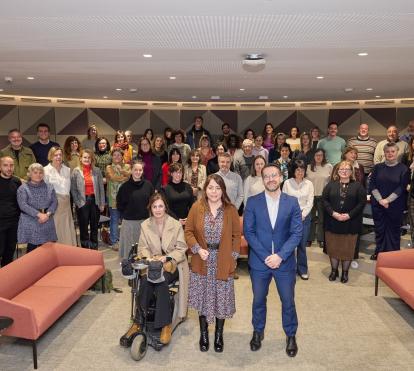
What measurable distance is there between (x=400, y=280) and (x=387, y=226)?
1.61 m

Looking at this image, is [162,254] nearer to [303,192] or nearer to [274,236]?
[274,236]

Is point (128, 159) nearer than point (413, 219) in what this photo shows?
No

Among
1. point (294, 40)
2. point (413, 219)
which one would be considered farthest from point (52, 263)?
point (413, 219)

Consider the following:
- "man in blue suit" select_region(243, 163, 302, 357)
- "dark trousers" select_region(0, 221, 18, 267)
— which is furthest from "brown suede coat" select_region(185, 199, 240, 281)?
"dark trousers" select_region(0, 221, 18, 267)

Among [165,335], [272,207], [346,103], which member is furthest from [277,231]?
[346,103]

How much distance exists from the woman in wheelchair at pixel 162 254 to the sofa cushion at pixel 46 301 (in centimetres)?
71

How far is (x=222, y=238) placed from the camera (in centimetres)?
376

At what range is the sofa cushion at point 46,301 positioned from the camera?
384 centimetres

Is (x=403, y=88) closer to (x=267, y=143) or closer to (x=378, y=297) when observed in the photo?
(x=267, y=143)

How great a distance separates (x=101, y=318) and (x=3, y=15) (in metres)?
2.96

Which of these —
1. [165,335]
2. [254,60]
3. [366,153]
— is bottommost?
[165,335]

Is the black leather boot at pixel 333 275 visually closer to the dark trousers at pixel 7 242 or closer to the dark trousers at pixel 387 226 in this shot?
the dark trousers at pixel 387 226

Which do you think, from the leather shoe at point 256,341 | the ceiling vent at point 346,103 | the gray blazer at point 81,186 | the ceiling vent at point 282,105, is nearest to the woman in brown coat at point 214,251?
the leather shoe at point 256,341

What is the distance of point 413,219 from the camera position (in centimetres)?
604
